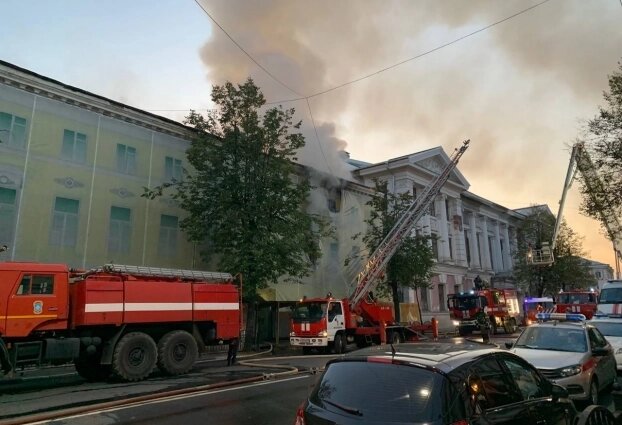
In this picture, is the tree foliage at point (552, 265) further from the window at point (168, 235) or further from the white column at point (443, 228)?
the window at point (168, 235)

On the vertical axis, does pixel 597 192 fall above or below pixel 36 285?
above

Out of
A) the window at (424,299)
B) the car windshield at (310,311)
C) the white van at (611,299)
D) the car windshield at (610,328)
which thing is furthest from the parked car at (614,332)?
the window at (424,299)

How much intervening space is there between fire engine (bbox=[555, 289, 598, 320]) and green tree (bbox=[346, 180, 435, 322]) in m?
8.21

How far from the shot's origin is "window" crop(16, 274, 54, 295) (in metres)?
11.0

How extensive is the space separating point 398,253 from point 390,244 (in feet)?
Result: 13.0

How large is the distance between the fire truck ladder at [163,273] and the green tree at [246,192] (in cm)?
401

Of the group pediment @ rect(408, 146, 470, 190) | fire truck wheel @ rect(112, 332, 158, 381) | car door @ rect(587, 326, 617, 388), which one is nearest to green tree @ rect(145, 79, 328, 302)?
fire truck wheel @ rect(112, 332, 158, 381)

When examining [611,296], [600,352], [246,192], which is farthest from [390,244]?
[600,352]

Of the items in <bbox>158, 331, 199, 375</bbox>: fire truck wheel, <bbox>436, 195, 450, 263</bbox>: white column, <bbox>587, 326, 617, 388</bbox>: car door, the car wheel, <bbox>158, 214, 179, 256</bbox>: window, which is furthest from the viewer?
<bbox>436, 195, 450, 263</bbox>: white column

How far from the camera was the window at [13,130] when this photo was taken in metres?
17.0

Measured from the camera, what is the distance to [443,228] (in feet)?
143

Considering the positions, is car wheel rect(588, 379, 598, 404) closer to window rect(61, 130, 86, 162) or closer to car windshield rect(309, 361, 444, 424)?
car windshield rect(309, 361, 444, 424)

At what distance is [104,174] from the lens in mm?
19688

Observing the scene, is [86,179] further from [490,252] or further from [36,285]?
[490,252]
